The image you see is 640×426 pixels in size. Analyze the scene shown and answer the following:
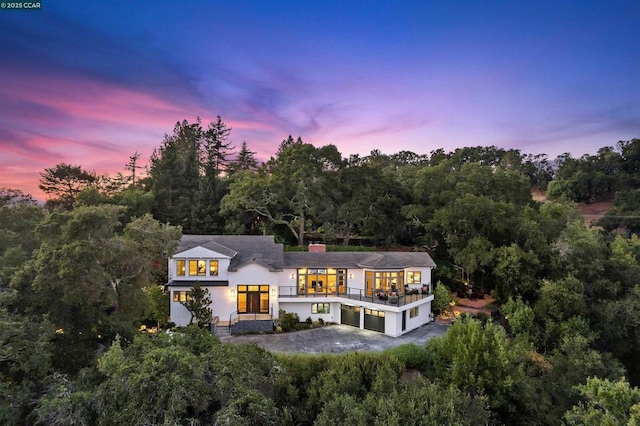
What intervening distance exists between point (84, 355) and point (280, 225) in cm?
2415

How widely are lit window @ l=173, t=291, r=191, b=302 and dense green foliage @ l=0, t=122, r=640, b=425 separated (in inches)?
27.3

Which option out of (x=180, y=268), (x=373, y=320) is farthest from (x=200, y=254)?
(x=373, y=320)

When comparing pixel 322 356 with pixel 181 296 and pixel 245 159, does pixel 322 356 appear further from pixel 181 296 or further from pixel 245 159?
pixel 245 159

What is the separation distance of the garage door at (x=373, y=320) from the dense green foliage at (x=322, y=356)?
167 inches

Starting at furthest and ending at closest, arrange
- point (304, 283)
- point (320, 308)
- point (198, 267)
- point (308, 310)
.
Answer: point (304, 283)
point (320, 308)
point (308, 310)
point (198, 267)

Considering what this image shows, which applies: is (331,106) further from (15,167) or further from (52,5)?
(15,167)

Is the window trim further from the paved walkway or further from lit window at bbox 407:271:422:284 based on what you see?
lit window at bbox 407:271:422:284

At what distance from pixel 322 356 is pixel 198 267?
33.2 ft

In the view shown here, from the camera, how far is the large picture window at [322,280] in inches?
864

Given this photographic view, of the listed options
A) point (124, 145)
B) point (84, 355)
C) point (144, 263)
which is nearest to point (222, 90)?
point (124, 145)

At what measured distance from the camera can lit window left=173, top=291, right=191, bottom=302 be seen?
774 inches

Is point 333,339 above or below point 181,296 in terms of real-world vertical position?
below

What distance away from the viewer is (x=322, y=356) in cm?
1449

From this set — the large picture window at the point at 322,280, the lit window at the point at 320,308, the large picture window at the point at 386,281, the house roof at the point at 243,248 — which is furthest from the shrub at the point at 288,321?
the large picture window at the point at 386,281
